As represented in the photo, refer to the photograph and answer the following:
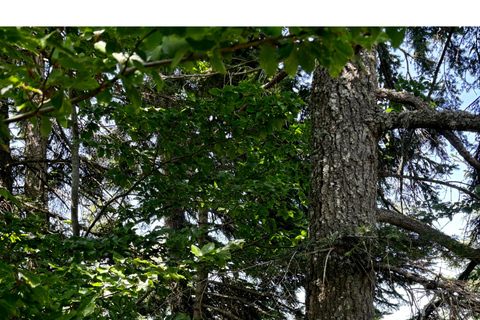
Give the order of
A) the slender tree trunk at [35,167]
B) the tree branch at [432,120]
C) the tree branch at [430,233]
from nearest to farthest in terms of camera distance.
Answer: the tree branch at [430,233]
the tree branch at [432,120]
the slender tree trunk at [35,167]

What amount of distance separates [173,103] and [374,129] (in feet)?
8.81

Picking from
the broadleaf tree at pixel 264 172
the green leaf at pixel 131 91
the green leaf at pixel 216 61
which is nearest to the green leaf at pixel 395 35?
the broadleaf tree at pixel 264 172

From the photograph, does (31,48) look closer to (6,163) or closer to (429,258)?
(429,258)

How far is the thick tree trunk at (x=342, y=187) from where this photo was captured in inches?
85.3

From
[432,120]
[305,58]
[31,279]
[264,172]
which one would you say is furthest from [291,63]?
[264,172]

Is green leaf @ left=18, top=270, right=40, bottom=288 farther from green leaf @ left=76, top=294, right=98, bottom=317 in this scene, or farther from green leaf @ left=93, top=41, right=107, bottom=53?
green leaf @ left=93, top=41, right=107, bottom=53

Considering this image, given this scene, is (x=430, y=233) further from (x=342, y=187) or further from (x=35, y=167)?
(x=35, y=167)

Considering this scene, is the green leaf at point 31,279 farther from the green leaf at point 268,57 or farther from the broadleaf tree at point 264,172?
the green leaf at point 268,57

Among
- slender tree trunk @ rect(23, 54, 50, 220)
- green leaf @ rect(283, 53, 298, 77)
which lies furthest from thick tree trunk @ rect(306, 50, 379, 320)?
slender tree trunk @ rect(23, 54, 50, 220)

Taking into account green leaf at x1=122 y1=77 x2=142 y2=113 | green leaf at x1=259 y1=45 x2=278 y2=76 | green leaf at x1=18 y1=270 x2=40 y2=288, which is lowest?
green leaf at x1=18 y1=270 x2=40 y2=288

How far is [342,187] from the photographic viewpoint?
2383mm

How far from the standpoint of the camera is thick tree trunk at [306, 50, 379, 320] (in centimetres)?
217
